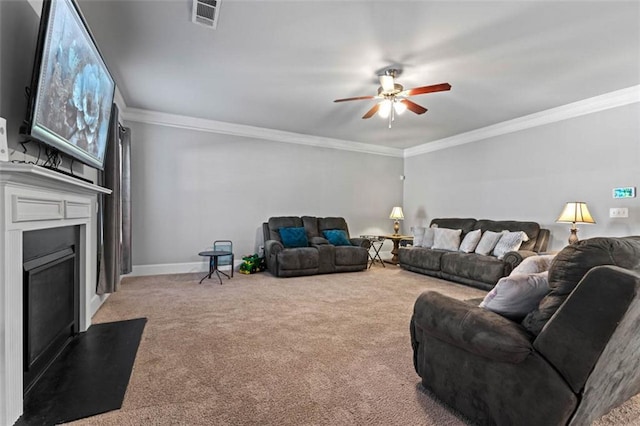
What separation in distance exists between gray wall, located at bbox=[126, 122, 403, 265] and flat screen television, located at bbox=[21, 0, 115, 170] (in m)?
2.59

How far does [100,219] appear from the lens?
11.6ft

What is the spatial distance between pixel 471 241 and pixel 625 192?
1889 millimetres

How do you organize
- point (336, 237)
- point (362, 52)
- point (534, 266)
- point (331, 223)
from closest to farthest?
point (534, 266), point (362, 52), point (336, 237), point (331, 223)

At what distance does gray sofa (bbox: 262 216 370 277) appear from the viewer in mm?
5039

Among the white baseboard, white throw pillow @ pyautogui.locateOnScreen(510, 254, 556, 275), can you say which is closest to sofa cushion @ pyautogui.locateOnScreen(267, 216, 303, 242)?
the white baseboard

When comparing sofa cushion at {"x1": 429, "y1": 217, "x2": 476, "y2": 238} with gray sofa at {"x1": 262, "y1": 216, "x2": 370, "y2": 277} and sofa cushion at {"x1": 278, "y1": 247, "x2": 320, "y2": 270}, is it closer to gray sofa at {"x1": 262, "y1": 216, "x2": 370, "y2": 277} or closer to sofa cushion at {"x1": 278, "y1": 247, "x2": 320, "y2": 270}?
gray sofa at {"x1": 262, "y1": 216, "x2": 370, "y2": 277}

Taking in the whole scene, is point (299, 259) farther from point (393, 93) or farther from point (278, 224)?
point (393, 93)

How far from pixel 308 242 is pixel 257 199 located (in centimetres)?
125

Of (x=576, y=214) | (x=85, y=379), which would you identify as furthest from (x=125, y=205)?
(x=576, y=214)

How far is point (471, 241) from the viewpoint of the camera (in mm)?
4988

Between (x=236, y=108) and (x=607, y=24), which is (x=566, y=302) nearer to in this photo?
(x=607, y=24)

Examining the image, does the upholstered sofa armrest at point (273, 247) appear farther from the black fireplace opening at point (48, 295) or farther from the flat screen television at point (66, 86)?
the flat screen television at point (66, 86)

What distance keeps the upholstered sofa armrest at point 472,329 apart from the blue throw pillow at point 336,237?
156 inches

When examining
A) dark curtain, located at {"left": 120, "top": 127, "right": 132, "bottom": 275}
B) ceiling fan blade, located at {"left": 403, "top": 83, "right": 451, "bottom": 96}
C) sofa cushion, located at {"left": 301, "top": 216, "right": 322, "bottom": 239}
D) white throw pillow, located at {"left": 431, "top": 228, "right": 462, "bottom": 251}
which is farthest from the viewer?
sofa cushion, located at {"left": 301, "top": 216, "right": 322, "bottom": 239}
